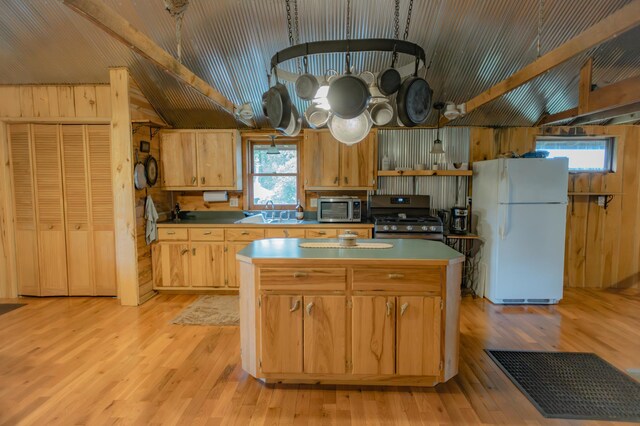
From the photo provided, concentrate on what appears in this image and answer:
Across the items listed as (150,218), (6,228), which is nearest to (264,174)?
(150,218)

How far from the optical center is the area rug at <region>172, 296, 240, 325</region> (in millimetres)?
3428

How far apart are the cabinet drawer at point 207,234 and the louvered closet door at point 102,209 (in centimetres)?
96

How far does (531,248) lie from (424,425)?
2810mm

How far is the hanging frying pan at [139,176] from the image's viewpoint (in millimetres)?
3855

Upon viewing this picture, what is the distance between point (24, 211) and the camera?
13.2 ft

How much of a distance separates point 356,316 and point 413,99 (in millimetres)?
1465

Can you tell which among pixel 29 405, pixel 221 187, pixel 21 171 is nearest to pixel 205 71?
pixel 221 187

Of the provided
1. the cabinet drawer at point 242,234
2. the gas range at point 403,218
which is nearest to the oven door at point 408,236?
the gas range at point 403,218

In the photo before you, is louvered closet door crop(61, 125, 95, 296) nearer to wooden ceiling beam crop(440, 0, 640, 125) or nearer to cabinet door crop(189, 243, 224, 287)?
cabinet door crop(189, 243, 224, 287)

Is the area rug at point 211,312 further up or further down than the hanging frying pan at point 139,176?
further down

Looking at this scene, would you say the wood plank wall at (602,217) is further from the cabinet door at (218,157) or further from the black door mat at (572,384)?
the cabinet door at (218,157)

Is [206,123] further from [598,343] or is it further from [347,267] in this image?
[598,343]

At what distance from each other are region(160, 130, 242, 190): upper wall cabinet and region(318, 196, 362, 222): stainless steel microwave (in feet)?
4.07

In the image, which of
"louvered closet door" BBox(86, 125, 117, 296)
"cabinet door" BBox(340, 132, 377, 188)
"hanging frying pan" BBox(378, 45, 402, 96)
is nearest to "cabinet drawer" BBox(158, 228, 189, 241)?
"louvered closet door" BBox(86, 125, 117, 296)
